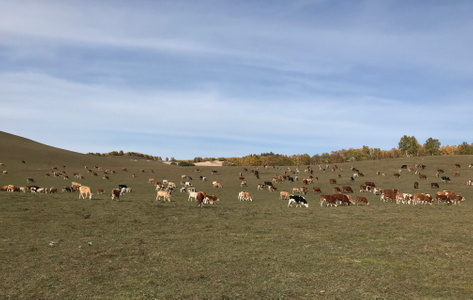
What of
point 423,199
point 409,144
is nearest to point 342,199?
point 423,199

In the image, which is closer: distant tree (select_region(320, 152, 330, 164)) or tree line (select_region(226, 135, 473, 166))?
tree line (select_region(226, 135, 473, 166))

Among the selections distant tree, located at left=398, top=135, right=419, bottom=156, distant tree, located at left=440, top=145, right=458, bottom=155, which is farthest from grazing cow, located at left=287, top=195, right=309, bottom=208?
distant tree, located at left=440, top=145, right=458, bottom=155

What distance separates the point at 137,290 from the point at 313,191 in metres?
39.8

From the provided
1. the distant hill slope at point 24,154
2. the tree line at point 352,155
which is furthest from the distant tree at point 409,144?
the distant hill slope at point 24,154

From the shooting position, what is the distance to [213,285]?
1045 cm

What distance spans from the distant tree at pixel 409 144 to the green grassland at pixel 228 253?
345ft

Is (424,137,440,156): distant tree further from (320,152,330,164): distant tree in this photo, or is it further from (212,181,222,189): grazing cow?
(212,181,222,189): grazing cow

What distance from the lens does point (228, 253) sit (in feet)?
46.4

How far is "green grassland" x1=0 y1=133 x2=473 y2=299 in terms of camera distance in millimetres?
10117

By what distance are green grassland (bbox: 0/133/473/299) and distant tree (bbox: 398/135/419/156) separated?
105 meters

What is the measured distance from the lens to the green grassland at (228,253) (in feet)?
33.2

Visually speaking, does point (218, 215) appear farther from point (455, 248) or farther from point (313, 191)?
point (313, 191)

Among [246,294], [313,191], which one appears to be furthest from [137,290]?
[313,191]

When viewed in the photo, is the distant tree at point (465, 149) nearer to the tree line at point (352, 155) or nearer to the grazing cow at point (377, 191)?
the tree line at point (352, 155)
